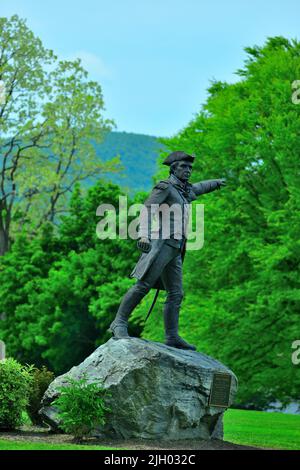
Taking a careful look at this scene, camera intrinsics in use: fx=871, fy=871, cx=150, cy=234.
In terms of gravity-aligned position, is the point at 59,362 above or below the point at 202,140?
below

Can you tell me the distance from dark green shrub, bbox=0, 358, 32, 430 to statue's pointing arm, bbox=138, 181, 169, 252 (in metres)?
2.86

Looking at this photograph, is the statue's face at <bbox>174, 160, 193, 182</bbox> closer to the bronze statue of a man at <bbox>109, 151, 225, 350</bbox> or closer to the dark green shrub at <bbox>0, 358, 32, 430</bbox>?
the bronze statue of a man at <bbox>109, 151, 225, 350</bbox>

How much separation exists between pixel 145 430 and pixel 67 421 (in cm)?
130

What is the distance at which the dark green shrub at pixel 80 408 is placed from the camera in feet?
41.9

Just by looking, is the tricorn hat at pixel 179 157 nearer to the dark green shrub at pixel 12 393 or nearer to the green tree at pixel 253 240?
the dark green shrub at pixel 12 393

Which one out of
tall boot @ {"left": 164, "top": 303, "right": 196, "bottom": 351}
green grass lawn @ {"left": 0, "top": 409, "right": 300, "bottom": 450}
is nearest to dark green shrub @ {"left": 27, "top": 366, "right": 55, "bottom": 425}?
green grass lawn @ {"left": 0, "top": 409, "right": 300, "bottom": 450}

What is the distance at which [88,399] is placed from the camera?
12.7m

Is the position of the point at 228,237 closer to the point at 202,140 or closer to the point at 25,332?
the point at 202,140

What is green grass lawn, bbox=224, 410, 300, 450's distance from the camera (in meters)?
16.8

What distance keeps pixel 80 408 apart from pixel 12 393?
1561 mm

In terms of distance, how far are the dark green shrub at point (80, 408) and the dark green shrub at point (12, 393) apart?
47.8 inches

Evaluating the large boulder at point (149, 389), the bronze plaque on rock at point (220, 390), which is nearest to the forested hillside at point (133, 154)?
the bronze plaque on rock at point (220, 390)
